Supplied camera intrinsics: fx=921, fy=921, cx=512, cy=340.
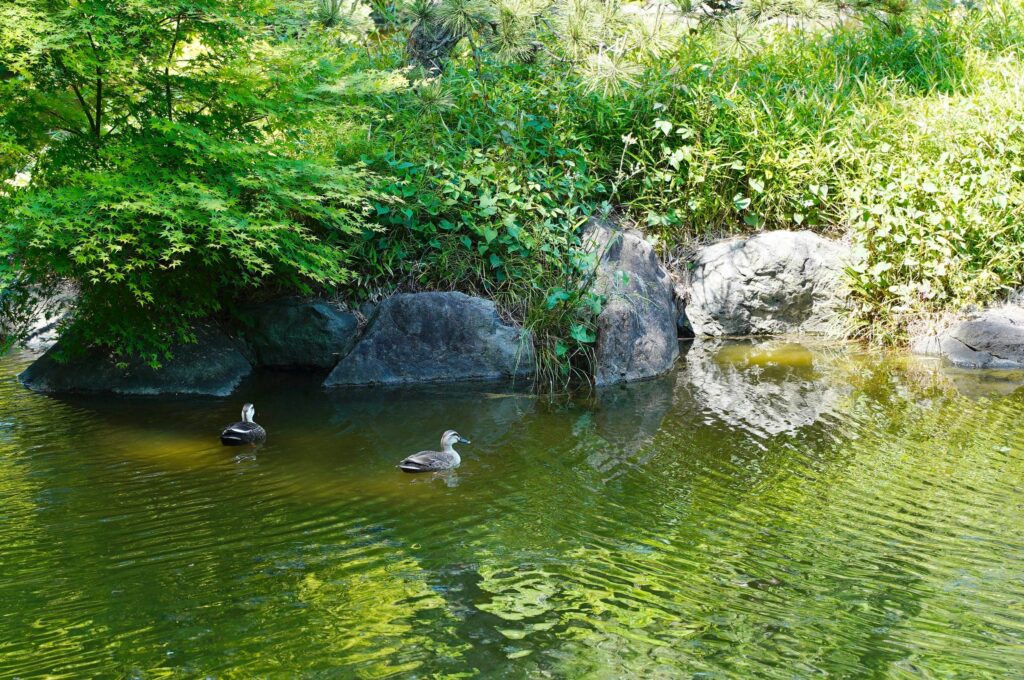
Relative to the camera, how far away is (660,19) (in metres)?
9.91

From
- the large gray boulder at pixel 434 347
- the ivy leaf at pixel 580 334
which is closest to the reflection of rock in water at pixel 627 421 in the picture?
the ivy leaf at pixel 580 334

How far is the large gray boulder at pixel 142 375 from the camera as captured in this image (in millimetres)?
8406

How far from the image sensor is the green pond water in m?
3.71

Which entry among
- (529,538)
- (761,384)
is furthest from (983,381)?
(529,538)

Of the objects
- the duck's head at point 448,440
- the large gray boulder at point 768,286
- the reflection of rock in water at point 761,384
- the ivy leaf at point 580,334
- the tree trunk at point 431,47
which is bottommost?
the duck's head at point 448,440

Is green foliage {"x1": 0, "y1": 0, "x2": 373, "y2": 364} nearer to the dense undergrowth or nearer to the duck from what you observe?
the dense undergrowth

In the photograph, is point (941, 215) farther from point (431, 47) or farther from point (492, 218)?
point (431, 47)

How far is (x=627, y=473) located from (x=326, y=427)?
2543mm

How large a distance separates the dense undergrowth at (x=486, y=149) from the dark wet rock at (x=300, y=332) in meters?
0.34

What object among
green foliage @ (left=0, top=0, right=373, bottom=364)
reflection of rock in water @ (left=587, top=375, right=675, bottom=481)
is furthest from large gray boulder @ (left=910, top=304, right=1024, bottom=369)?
green foliage @ (left=0, top=0, right=373, bottom=364)

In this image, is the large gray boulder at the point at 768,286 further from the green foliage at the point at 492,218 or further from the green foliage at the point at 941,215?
the green foliage at the point at 492,218

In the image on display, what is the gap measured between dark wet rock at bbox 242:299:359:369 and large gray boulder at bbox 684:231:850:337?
12.9ft

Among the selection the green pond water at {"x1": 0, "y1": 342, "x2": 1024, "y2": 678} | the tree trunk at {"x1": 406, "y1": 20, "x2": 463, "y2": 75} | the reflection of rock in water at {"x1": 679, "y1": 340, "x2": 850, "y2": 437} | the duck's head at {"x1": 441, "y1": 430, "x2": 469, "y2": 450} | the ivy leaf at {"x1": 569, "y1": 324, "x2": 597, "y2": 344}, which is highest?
the tree trunk at {"x1": 406, "y1": 20, "x2": 463, "y2": 75}

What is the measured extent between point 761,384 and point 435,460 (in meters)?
3.57
